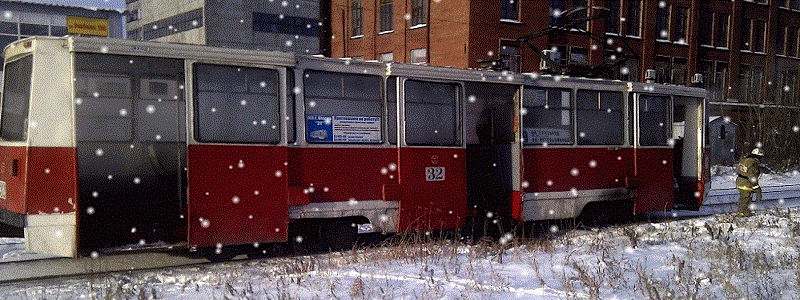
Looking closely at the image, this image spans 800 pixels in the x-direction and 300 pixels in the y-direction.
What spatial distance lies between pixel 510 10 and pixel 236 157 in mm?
23193

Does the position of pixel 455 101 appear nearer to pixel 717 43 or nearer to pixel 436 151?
pixel 436 151

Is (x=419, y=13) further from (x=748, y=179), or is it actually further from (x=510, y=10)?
(x=748, y=179)

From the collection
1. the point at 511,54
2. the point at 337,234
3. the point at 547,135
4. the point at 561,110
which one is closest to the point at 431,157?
the point at 337,234

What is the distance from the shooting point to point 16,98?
24.7 feet

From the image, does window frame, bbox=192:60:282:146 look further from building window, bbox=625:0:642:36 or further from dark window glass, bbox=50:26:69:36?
building window, bbox=625:0:642:36

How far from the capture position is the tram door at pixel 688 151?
12906 mm

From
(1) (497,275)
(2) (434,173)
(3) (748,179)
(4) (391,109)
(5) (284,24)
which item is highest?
(5) (284,24)

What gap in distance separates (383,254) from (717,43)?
3512cm

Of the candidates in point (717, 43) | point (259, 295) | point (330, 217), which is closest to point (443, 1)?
point (717, 43)

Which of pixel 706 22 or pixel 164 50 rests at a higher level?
pixel 706 22

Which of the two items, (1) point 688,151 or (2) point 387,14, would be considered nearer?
(1) point 688,151

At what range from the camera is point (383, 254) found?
7.83m

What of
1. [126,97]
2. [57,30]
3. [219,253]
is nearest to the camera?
[126,97]

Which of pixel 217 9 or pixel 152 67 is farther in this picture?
pixel 217 9
